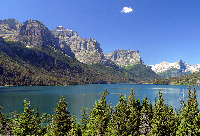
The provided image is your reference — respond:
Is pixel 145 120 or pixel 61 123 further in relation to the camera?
pixel 145 120

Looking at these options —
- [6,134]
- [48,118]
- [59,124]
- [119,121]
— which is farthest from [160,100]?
[48,118]

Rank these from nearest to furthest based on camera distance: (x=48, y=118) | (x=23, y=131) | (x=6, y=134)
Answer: (x=23, y=131), (x=6, y=134), (x=48, y=118)

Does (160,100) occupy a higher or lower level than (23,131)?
higher

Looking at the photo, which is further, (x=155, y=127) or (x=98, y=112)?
(x=98, y=112)

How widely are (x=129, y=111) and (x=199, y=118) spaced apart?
22050 mm

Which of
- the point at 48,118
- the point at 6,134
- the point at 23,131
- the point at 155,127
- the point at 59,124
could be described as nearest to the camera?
the point at 23,131

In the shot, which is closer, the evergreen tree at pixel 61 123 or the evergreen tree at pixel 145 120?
the evergreen tree at pixel 61 123

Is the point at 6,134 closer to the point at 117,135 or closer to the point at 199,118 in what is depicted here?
the point at 117,135

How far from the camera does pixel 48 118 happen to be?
314 feet

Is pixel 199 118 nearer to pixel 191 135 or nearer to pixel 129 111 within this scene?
pixel 191 135

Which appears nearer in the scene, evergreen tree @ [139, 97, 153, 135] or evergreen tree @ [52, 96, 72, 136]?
evergreen tree @ [52, 96, 72, 136]

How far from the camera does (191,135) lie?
4438 centimetres

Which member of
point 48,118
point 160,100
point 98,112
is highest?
point 160,100

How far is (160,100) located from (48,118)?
68.5 meters
